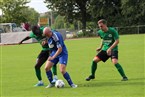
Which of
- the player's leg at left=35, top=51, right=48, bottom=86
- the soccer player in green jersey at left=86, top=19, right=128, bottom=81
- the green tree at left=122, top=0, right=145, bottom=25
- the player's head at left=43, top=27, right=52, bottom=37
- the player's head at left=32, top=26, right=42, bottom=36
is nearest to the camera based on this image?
the player's head at left=43, top=27, right=52, bottom=37

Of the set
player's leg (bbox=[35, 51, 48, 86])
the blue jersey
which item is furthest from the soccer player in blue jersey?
player's leg (bbox=[35, 51, 48, 86])

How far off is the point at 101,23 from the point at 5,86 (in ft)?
11.2

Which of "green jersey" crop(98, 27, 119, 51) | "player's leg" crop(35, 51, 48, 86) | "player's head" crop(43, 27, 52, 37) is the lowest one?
"player's leg" crop(35, 51, 48, 86)

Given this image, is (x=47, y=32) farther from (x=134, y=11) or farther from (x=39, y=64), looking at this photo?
(x=134, y=11)

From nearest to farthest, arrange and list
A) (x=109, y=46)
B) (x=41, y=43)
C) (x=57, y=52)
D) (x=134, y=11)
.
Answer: (x=57, y=52), (x=41, y=43), (x=109, y=46), (x=134, y=11)

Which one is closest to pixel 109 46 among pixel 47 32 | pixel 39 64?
pixel 39 64

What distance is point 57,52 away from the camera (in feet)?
36.8

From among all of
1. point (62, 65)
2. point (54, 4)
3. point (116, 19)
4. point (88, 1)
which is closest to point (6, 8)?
point (54, 4)

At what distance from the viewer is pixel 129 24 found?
65188 mm

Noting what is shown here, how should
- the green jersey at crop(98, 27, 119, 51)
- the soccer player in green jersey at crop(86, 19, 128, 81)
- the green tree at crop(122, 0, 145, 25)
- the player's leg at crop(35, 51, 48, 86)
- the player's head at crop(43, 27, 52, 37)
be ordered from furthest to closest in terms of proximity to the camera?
the green tree at crop(122, 0, 145, 25) < the green jersey at crop(98, 27, 119, 51) < the soccer player in green jersey at crop(86, 19, 128, 81) < the player's leg at crop(35, 51, 48, 86) < the player's head at crop(43, 27, 52, 37)

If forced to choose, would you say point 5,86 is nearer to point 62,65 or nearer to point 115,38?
point 62,65

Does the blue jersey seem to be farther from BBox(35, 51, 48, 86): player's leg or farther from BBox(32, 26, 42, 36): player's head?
BBox(35, 51, 48, 86): player's leg

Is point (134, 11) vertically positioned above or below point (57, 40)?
below

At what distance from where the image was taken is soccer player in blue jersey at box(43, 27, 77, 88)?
11.2 meters
